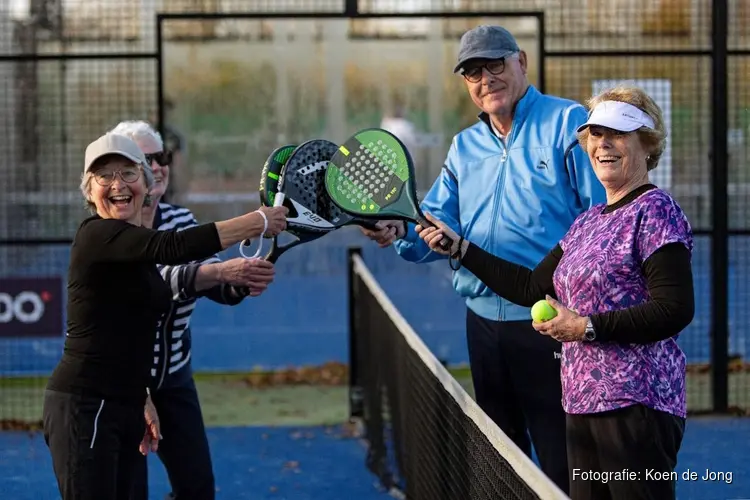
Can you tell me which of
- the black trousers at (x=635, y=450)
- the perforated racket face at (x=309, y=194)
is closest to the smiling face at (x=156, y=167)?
the perforated racket face at (x=309, y=194)

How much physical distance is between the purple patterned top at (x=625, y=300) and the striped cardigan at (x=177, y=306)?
4.84 feet

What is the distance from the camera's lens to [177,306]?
16.6ft

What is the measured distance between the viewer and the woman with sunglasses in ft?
16.0

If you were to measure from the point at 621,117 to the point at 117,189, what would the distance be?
1.59 metres

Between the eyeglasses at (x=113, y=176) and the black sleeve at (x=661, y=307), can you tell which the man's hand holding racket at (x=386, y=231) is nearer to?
the eyeglasses at (x=113, y=176)

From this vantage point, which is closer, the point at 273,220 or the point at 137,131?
the point at 273,220

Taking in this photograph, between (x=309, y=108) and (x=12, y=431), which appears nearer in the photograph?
(x=12, y=431)

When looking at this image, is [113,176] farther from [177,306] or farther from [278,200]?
[177,306]

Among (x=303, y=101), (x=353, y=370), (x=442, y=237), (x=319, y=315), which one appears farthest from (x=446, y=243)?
(x=303, y=101)

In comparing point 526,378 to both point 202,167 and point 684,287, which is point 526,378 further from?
point 202,167

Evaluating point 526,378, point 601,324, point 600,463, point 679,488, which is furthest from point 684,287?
point 679,488

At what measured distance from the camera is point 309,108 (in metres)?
12.5

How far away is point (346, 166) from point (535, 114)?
2.36 feet

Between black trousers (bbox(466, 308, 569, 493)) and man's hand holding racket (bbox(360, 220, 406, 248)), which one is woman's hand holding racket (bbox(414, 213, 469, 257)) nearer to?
man's hand holding racket (bbox(360, 220, 406, 248))
